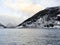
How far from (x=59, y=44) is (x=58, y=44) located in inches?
13.2

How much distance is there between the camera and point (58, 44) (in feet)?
215

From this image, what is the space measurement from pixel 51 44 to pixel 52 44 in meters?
0.32

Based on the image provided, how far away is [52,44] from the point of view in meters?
66.2

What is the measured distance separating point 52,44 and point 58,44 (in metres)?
1.86

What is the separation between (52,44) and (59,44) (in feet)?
7.18

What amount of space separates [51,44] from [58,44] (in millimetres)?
2142

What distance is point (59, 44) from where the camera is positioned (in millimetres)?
65375
